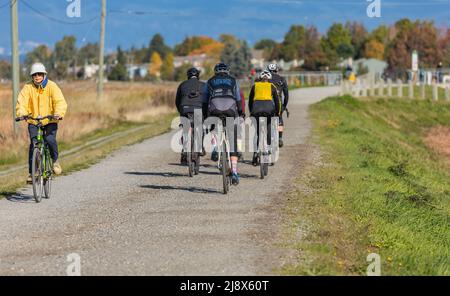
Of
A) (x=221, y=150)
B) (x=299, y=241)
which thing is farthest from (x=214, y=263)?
(x=221, y=150)

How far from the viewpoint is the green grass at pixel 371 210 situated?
28.5ft

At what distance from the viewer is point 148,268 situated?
8086 mm

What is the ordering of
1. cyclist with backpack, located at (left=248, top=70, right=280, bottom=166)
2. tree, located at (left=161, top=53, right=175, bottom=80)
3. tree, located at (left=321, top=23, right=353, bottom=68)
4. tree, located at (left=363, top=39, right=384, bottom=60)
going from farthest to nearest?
tree, located at (left=161, top=53, right=175, bottom=80) < tree, located at (left=363, top=39, right=384, bottom=60) < tree, located at (left=321, top=23, right=353, bottom=68) < cyclist with backpack, located at (left=248, top=70, right=280, bottom=166)

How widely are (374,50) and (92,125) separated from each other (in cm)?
12319

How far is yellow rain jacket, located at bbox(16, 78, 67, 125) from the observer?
12.9 meters

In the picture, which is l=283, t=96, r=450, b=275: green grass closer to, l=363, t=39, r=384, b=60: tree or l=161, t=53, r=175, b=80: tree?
l=363, t=39, r=384, b=60: tree

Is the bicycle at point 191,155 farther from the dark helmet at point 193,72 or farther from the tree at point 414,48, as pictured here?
the tree at point 414,48

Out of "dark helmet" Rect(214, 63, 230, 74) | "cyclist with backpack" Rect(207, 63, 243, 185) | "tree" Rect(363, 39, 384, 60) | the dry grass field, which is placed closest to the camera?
"cyclist with backpack" Rect(207, 63, 243, 185)

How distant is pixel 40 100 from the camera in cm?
1286

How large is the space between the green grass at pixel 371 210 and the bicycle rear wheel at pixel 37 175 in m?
3.72

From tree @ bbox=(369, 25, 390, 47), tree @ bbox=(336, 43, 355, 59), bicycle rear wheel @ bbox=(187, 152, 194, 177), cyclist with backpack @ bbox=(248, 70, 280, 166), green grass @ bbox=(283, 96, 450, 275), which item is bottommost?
green grass @ bbox=(283, 96, 450, 275)

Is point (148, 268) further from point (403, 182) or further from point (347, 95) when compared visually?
point (347, 95)

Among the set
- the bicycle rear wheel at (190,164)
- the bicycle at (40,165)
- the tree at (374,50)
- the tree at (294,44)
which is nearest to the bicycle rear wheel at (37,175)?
the bicycle at (40,165)

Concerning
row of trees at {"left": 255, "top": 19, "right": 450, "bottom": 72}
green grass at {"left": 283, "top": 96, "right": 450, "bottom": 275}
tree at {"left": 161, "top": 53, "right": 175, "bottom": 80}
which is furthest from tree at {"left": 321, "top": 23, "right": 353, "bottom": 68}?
green grass at {"left": 283, "top": 96, "right": 450, "bottom": 275}
